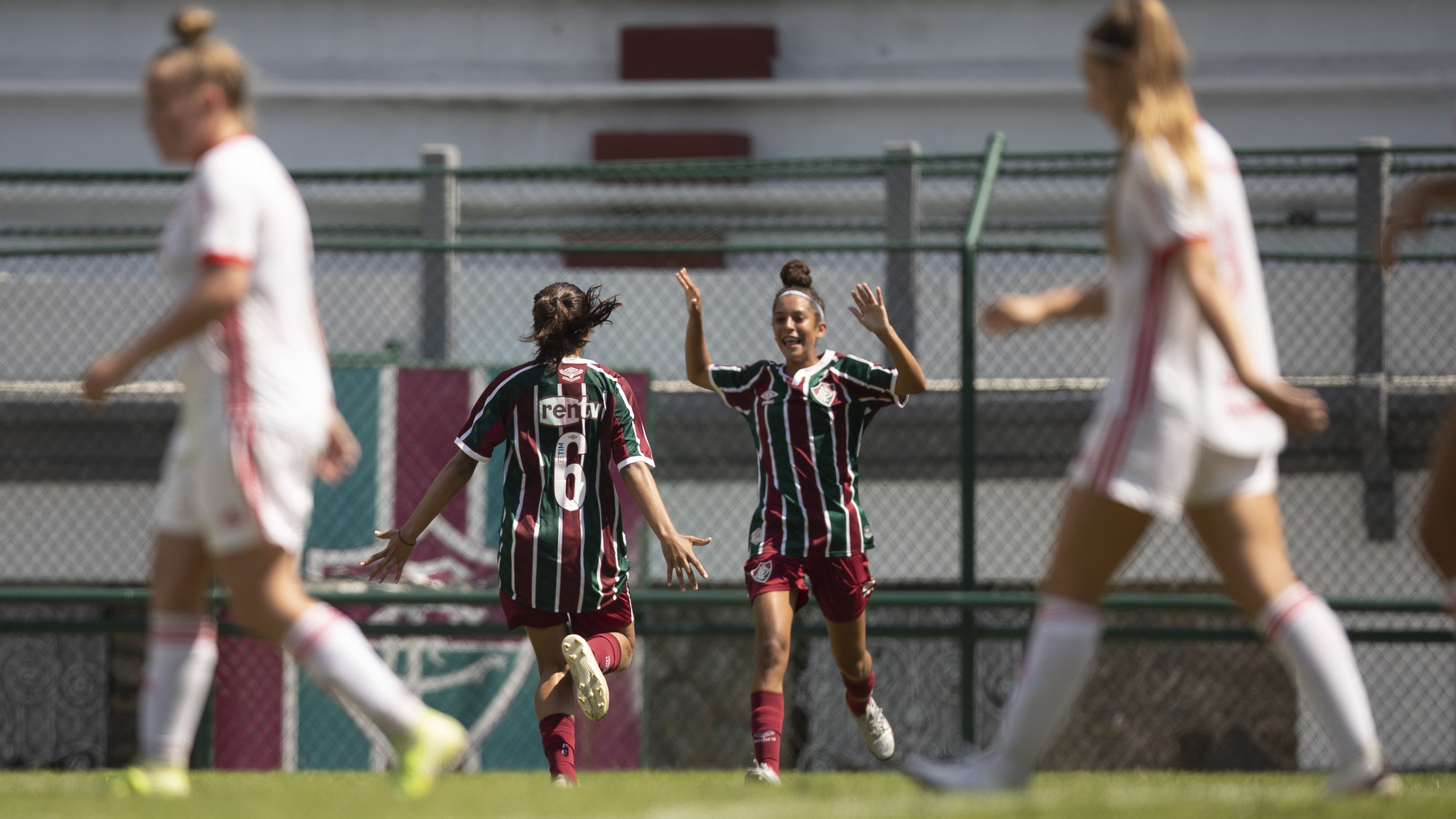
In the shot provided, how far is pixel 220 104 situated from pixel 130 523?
18.4 feet

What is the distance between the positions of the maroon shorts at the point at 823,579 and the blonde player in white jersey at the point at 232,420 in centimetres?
215

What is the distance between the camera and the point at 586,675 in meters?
4.65

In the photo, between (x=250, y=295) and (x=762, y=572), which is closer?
(x=250, y=295)

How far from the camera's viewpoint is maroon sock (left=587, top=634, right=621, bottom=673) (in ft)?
16.1

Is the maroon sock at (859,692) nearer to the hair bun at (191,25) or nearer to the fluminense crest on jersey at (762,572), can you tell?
the fluminense crest on jersey at (762,572)

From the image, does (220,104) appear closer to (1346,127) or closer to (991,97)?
(991,97)

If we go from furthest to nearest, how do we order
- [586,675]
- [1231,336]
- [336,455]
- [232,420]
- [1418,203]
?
1. [586,675]
2. [1418,203]
3. [336,455]
4. [232,420]
5. [1231,336]

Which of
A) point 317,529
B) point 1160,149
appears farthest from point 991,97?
point 1160,149

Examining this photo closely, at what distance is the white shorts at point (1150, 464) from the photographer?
302 centimetres

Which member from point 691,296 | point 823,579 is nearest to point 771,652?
point 823,579

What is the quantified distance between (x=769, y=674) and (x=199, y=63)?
287 cm

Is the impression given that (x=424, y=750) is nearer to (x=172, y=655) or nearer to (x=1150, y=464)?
(x=172, y=655)

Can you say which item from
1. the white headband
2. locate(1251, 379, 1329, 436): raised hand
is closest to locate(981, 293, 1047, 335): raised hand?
locate(1251, 379, 1329, 436): raised hand

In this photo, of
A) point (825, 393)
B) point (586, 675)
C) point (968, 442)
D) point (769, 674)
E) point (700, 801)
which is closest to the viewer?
point (700, 801)
